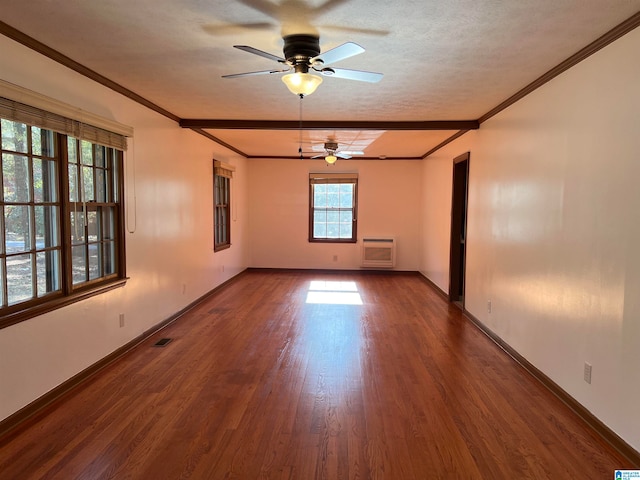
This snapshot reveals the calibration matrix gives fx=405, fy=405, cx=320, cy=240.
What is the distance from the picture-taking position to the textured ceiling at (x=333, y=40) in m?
2.24

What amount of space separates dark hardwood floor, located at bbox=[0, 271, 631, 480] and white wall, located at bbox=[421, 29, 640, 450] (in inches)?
13.2

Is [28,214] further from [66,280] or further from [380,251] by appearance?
[380,251]

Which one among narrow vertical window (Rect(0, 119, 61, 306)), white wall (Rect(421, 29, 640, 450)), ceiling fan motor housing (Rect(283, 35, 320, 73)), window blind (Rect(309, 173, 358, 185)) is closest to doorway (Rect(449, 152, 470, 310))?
white wall (Rect(421, 29, 640, 450))

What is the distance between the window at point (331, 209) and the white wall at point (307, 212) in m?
0.12

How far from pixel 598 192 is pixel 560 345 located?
1.18m

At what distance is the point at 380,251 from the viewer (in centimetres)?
876

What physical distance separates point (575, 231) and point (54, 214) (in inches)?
149

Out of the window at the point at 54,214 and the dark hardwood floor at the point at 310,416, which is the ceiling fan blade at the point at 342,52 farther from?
the dark hardwood floor at the point at 310,416

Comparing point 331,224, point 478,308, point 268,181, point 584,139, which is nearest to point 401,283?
point 331,224

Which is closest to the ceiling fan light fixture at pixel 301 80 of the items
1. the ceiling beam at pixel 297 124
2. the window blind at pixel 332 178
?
the ceiling beam at pixel 297 124

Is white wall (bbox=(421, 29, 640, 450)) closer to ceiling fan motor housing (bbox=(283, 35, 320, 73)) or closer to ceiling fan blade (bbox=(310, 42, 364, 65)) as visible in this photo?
ceiling fan blade (bbox=(310, 42, 364, 65))

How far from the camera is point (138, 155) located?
13.5 ft

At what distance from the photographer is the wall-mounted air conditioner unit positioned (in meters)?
8.73

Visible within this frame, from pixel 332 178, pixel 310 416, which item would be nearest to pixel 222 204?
pixel 332 178
